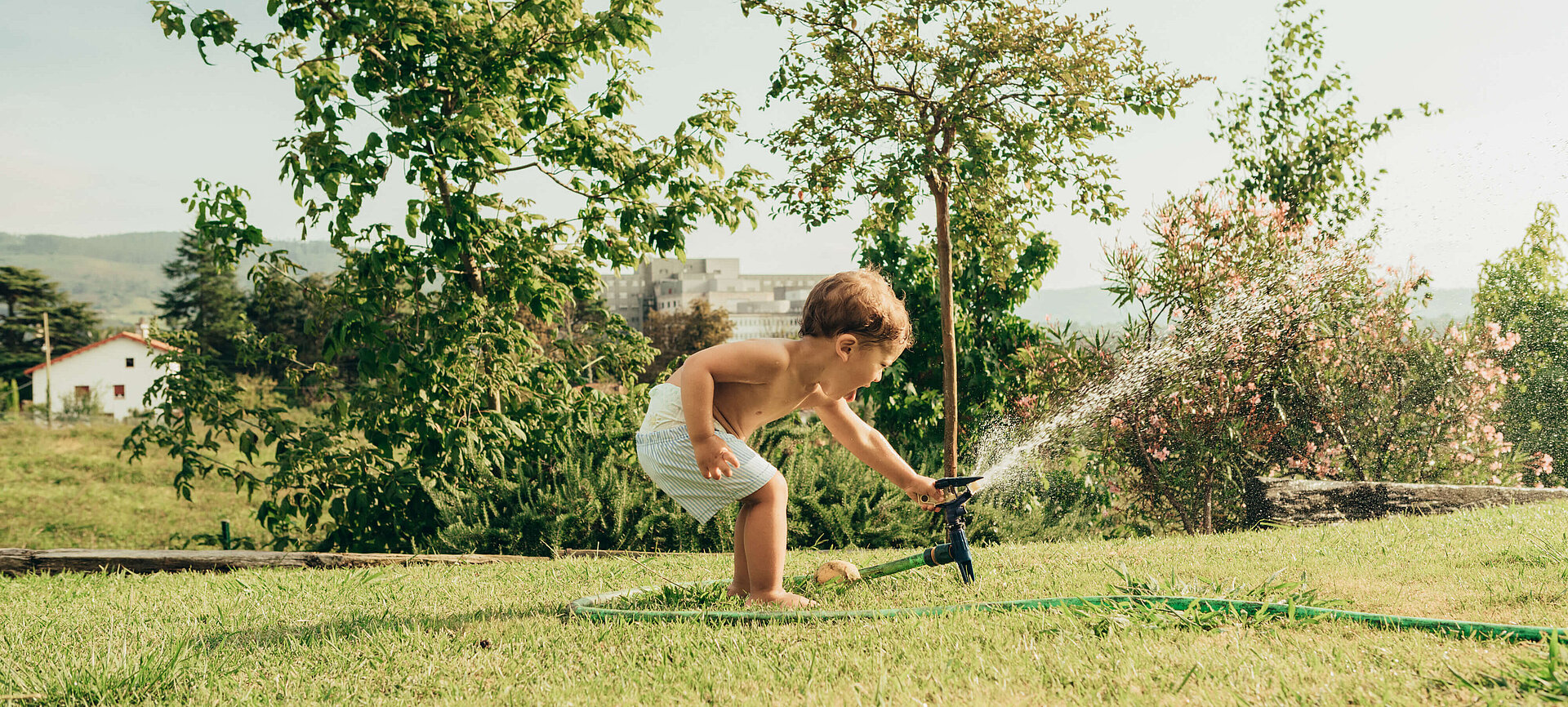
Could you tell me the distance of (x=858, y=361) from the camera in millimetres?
2887

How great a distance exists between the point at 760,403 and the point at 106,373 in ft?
187

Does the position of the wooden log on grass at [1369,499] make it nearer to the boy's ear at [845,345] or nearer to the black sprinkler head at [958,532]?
the black sprinkler head at [958,532]

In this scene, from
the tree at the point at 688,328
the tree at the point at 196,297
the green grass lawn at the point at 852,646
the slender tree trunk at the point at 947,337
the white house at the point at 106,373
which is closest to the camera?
the green grass lawn at the point at 852,646

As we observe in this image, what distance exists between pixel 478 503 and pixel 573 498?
0.56 metres

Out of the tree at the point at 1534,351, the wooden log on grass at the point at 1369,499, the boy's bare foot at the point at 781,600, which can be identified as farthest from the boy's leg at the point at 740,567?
the tree at the point at 1534,351

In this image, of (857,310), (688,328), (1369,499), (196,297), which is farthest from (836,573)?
(196,297)

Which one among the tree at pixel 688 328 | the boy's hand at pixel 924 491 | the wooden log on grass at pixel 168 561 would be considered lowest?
the wooden log on grass at pixel 168 561

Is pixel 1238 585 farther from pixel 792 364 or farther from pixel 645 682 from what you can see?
pixel 645 682

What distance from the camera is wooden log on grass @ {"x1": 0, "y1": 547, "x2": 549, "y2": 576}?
4637 mm

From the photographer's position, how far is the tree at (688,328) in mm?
36375

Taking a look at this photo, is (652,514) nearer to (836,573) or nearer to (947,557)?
(836,573)

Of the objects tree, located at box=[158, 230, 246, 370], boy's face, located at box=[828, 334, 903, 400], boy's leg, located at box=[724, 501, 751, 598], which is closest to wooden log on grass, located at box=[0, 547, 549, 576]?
boy's leg, located at box=[724, 501, 751, 598]

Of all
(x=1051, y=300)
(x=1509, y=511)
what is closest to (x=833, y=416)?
(x=1509, y=511)

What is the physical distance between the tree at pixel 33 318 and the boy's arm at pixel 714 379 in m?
53.9
